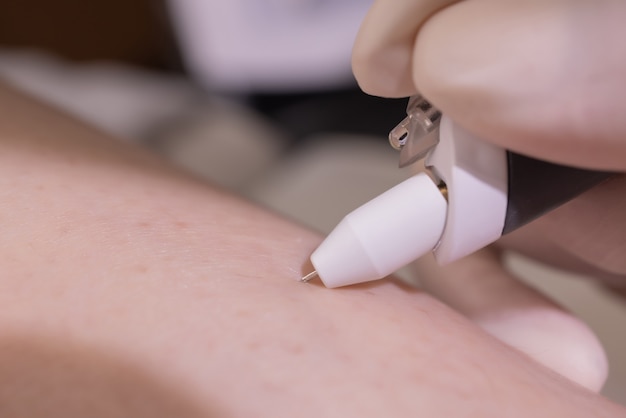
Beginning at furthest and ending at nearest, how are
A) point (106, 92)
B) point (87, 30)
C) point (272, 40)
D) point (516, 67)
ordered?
point (87, 30) < point (272, 40) < point (106, 92) < point (516, 67)

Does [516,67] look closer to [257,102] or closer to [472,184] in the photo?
[472,184]

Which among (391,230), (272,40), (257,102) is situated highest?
(391,230)

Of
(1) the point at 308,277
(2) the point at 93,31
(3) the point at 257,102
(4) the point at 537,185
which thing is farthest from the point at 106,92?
(4) the point at 537,185

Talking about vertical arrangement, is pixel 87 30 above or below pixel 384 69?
below

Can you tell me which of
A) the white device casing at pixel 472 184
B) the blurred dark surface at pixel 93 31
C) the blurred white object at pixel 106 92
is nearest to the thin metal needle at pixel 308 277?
the white device casing at pixel 472 184

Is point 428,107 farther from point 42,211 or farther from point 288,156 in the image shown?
point 288,156

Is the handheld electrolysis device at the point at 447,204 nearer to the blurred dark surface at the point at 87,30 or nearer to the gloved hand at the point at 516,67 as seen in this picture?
the gloved hand at the point at 516,67

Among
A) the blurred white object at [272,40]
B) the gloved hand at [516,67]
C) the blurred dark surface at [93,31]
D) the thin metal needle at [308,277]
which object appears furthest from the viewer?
the blurred dark surface at [93,31]
